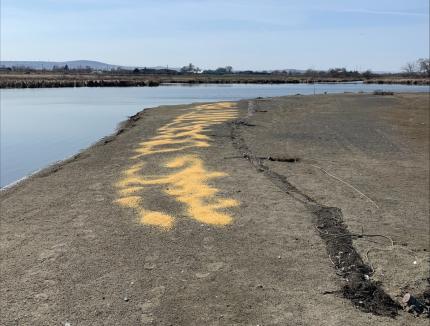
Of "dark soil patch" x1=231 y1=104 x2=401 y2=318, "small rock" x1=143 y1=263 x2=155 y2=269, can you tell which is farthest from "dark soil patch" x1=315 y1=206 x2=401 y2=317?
"small rock" x1=143 y1=263 x2=155 y2=269

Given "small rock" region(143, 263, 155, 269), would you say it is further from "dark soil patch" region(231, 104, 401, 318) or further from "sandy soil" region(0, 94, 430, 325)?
"dark soil patch" region(231, 104, 401, 318)

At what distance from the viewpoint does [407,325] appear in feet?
16.5

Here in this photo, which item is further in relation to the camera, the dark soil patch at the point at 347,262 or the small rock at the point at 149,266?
the small rock at the point at 149,266

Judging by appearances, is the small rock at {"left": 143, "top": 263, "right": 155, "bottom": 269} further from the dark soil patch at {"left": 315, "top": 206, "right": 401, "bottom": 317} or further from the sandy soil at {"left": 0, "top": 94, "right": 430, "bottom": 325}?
the dark soil patch at {"left": 315, "top": 206, "right": 401, "bottom": 317}

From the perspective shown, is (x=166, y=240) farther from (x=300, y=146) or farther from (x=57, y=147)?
(x=57, y=147)

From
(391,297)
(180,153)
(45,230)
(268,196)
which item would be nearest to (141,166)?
(180,153)

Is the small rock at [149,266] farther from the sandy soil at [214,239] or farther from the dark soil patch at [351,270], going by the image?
the dark soil patch at [351,270]

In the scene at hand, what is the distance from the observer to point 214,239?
7344mm

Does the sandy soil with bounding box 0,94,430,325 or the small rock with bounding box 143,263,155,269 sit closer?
the sandy soil with bounding box 0,94,430,325

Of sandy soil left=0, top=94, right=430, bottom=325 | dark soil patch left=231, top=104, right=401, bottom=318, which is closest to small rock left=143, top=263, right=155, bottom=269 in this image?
sandy soil left=0, top=94, right=430, bottom=325

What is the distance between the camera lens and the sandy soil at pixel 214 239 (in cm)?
534

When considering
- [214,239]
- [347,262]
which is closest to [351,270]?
[347,262]

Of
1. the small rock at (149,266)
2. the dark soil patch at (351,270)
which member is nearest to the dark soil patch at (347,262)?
the dark soil patch at (351,270)

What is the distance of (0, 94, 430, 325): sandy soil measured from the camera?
5340 millimetres
